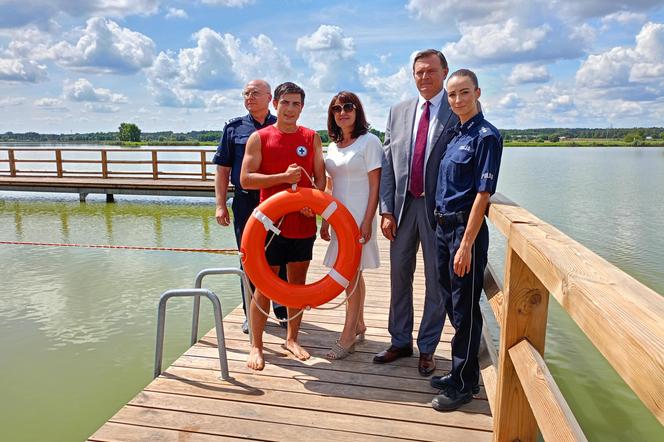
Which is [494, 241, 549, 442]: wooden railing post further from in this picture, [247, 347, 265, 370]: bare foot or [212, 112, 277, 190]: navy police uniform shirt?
[212, 112, 277, 190]: navy police uniform shirt

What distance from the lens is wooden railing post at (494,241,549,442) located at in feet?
4.28

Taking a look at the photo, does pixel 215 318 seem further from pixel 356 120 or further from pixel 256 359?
pixel 356 120

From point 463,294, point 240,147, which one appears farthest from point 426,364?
point 240,147

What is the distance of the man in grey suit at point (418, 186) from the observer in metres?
1.96

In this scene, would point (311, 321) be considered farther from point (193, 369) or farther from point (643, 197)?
point (643, 197)

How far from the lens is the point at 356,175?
2178 millimetres

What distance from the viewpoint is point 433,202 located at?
1954mm

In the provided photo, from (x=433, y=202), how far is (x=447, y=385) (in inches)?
27.4

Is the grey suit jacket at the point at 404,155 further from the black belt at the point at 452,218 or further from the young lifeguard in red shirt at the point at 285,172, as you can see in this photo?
the young lifeguard in red shirt at the point at 285,172

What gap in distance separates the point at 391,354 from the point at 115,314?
2.60 m

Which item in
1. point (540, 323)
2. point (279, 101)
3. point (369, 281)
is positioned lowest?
point (369, 281)

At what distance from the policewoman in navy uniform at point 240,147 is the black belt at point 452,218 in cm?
111

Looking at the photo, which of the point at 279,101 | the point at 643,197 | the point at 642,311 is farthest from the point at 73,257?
the point at 643,197

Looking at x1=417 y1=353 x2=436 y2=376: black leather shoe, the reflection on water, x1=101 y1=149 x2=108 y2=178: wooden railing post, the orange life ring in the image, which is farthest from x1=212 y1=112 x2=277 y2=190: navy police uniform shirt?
x1=101 y1=149 x2=108 y2=178: wooden railing post
